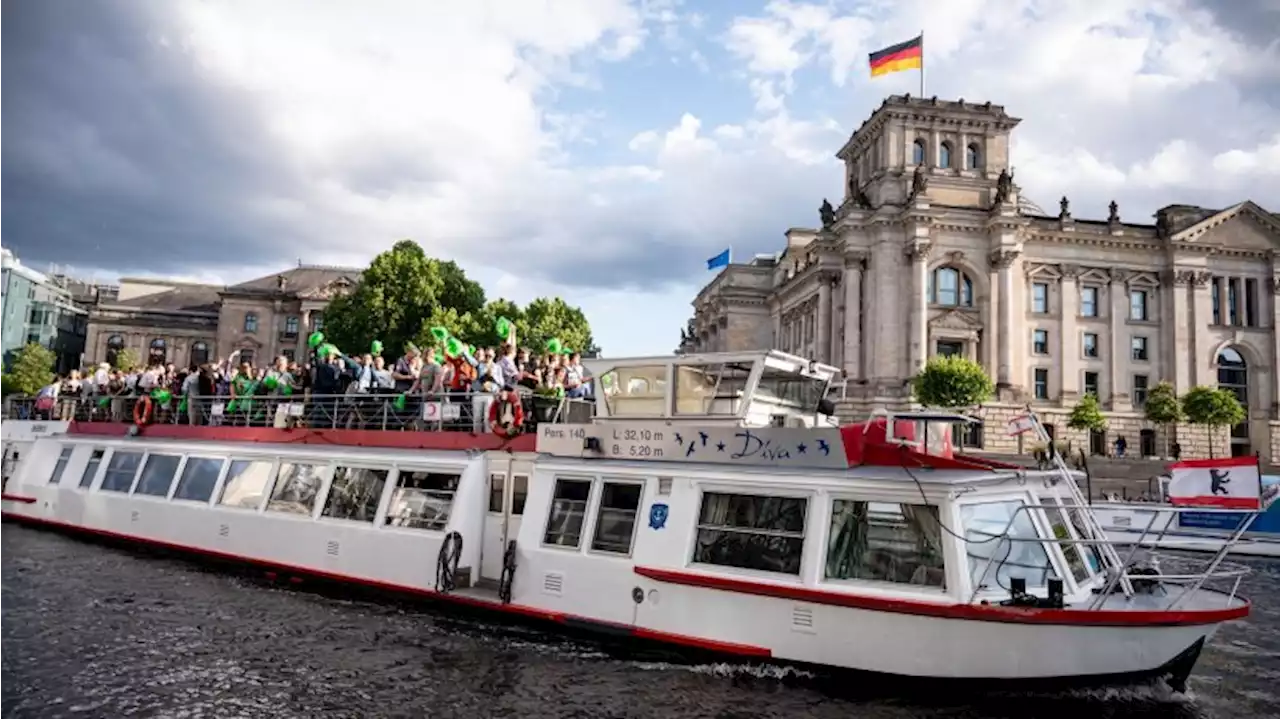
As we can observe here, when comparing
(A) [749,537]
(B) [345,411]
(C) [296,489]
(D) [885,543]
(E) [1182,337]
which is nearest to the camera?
(D) [885,543]

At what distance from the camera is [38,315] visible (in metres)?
95.0

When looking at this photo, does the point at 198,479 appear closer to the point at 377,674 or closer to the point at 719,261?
the point at 377,674

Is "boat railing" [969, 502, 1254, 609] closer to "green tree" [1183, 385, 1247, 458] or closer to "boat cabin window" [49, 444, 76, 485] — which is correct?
"boat cabin window" [49, 444, 76, 485]

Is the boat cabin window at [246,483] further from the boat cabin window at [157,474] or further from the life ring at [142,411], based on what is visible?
the life ring at [142,411]

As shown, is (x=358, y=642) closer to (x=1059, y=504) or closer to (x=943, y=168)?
(x=1059, y=504)

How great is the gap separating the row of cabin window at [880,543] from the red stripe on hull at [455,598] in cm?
108

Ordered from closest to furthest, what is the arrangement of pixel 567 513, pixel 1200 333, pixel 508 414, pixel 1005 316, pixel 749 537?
pixel 749 537
pixel 567 513
pixel 508 414
pixel 1005 316
pixel 1200 333

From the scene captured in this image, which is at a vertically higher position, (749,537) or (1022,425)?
(1022,425)

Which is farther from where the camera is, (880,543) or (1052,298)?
(1052,298)

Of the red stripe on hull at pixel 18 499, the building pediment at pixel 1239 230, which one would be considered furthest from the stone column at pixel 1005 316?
the red stripe on hull at pixel 18 499

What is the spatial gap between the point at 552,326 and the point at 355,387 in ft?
161

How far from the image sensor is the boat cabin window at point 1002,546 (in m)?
10.4

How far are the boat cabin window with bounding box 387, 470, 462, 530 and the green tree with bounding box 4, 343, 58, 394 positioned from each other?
83.2m

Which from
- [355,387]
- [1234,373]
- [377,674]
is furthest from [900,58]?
[377,674]
